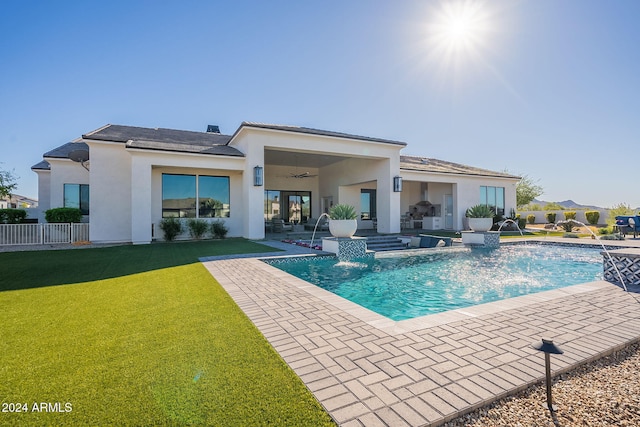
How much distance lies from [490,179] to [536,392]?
21.4 m

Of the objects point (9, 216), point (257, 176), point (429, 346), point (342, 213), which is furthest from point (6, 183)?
point (429, 346)

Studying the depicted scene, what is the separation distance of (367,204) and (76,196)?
16.6m

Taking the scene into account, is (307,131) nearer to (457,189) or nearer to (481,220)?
(481,220)

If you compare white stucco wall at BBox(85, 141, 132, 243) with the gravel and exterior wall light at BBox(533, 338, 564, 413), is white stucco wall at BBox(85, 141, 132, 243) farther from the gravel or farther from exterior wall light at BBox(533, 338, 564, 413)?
exterior wall light at BBox(533, 338, 564, 413)

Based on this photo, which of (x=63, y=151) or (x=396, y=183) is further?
(x=396, y=183)

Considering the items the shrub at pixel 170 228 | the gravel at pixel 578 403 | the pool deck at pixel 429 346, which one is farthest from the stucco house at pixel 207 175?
the gravel at pixel 578 403

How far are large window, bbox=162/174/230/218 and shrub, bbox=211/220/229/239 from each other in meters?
0.60

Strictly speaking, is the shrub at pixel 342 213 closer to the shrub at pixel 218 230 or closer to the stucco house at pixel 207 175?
the stucco house at pixel 207 175

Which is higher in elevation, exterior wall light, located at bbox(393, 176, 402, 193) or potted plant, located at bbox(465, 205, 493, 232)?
exterior wall light, located at bbox(393, 176, 402, 193)

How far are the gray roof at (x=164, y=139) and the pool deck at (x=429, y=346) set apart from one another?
10233mm

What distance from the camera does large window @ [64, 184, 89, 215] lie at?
14812 mm

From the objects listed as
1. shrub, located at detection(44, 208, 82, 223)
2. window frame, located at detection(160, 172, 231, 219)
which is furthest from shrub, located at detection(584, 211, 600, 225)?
shrub, located at detection(44, 208, 82, 223)

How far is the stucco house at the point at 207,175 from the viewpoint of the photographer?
12.8 m

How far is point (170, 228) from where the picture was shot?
1310 centimetres
